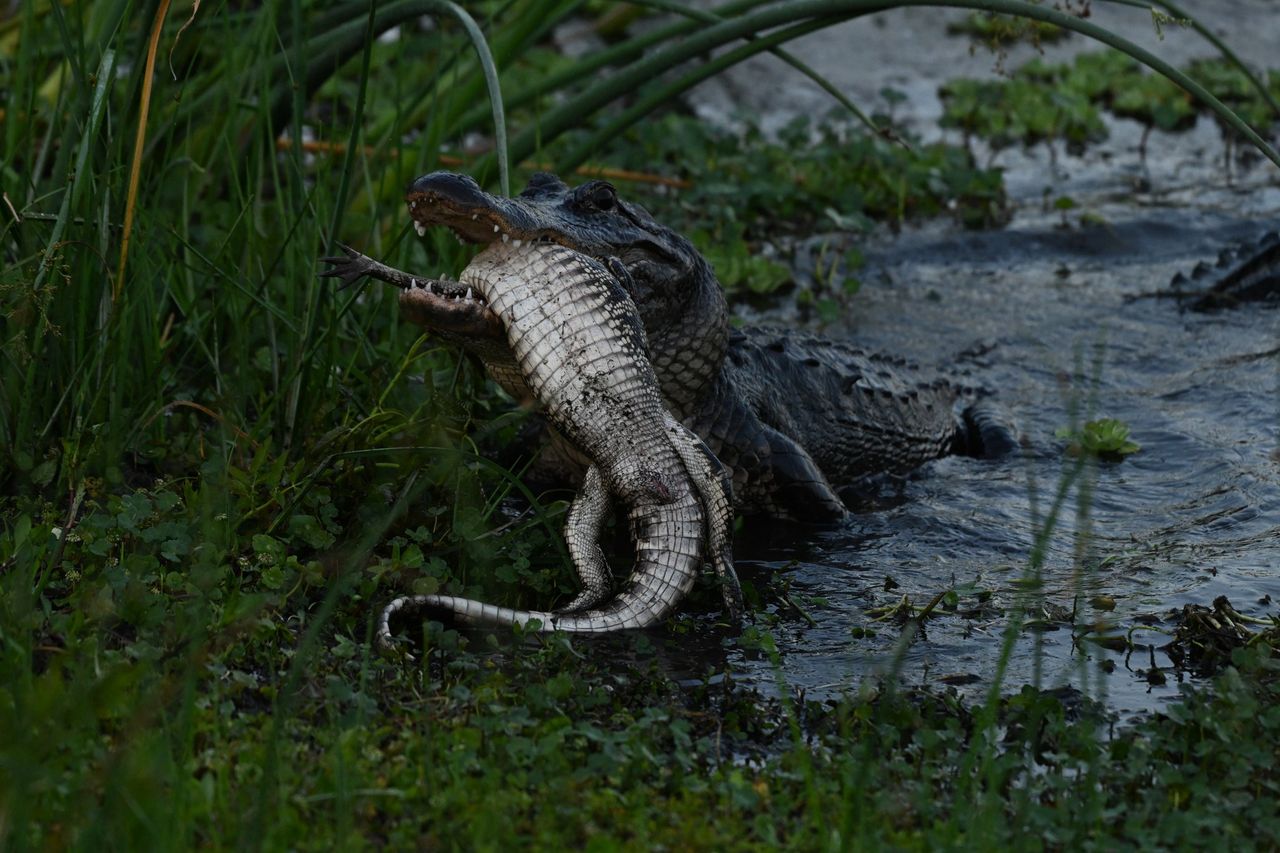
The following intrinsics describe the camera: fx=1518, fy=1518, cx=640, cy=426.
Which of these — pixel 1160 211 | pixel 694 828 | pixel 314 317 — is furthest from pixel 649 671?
pixel 1160 211

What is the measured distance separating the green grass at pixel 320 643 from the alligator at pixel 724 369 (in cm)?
35

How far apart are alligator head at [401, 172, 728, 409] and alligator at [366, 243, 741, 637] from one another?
58 mm

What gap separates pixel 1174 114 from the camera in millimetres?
8961

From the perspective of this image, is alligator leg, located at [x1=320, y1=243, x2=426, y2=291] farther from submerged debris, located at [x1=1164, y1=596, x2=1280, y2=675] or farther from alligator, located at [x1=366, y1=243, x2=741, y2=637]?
submerged debris, located at [x1=1164, y1=596, x2=1280, y2=675]

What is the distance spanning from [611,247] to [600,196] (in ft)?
0.44

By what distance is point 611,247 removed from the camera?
3832mm

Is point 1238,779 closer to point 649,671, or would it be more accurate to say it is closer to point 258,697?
point 649,671

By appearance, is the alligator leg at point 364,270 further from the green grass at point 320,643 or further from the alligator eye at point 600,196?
the alligator eye at point 600,196

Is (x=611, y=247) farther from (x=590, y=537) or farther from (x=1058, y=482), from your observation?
(x=1058, y=482)

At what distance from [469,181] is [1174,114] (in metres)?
6.86

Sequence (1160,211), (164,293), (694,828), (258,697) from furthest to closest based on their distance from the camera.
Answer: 1. (1160,211)
2. (164,293)
3. (258,697)
4. (694,828)

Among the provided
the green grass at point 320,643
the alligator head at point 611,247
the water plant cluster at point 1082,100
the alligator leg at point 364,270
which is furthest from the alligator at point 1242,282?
the alligator leg at point 364,270

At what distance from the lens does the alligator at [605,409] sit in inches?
126

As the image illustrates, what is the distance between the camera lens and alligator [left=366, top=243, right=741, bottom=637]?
10.5 ft
